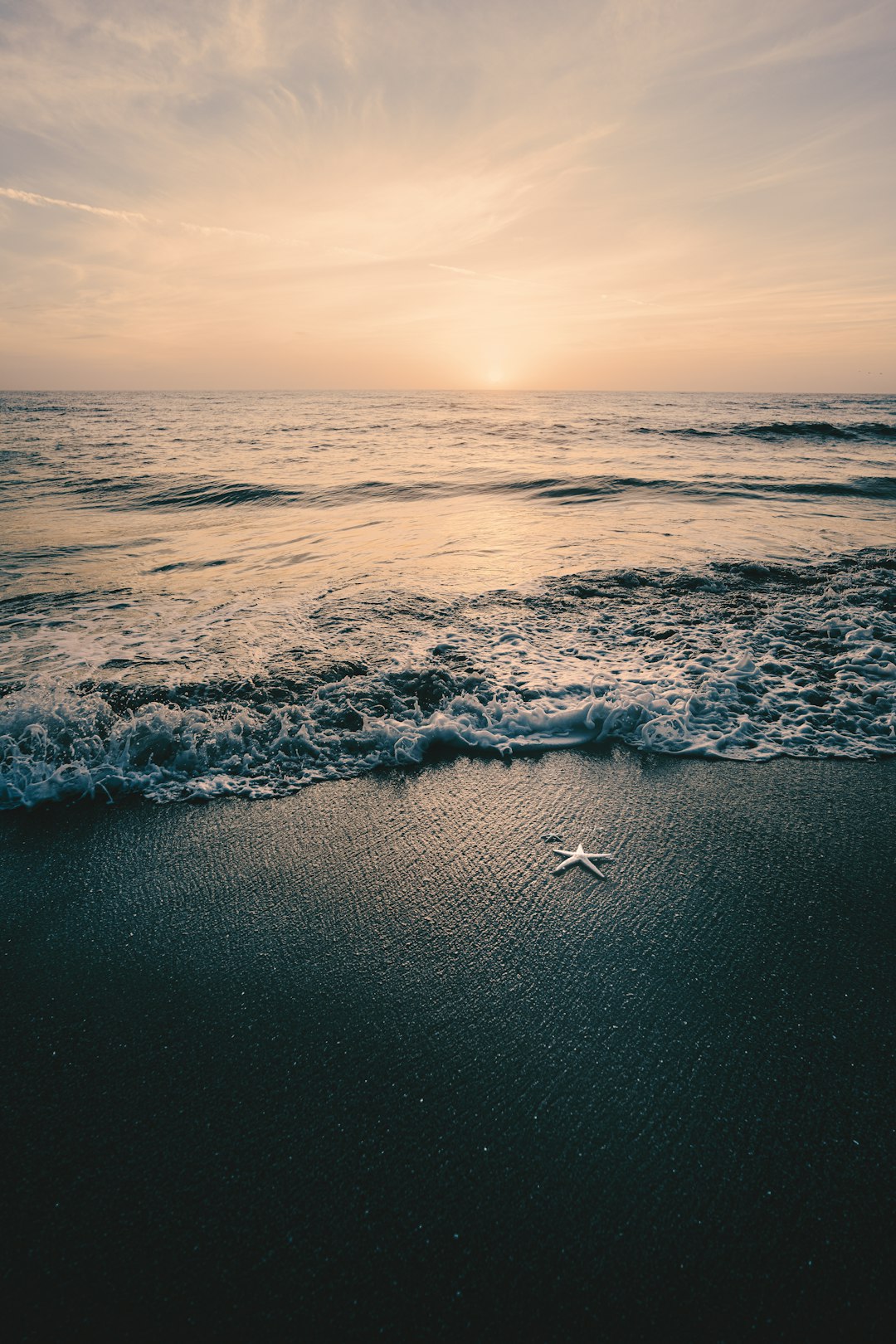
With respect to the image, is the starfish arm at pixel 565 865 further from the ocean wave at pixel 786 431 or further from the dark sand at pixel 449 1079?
the ocean wave at pixel 786 431

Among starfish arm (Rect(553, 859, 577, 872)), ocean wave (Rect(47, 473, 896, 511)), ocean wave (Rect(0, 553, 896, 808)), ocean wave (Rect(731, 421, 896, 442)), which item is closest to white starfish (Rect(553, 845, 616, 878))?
starfish arm (Rect(553, 859, 577, 872))

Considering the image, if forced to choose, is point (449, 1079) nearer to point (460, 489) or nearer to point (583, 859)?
point (583, 859)

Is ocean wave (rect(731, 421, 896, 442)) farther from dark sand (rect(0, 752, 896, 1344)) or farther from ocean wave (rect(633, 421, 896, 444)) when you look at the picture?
dark sand (rect(0, 752, 896, 1344))

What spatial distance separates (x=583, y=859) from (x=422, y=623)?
12.6 feet

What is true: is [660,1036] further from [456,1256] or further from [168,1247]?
[168,1247]

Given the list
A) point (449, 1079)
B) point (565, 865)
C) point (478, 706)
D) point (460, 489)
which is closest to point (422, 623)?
point (478, 706)

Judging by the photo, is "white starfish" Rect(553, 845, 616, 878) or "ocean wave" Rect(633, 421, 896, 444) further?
"ocean wave" Rect(633, 421, 896, 444)

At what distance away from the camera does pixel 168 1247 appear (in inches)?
67.1

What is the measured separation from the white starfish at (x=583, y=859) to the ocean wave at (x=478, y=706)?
1115mm

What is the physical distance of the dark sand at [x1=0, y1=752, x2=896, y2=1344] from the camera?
1.61 metres

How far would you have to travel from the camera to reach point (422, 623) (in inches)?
255

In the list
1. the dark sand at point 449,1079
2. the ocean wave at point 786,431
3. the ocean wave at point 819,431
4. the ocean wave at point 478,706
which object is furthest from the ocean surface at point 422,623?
the ocean wave at point 819,431

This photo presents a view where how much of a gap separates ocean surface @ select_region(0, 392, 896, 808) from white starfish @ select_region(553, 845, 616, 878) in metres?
1.14

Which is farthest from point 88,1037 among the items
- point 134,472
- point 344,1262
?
point 134,472
